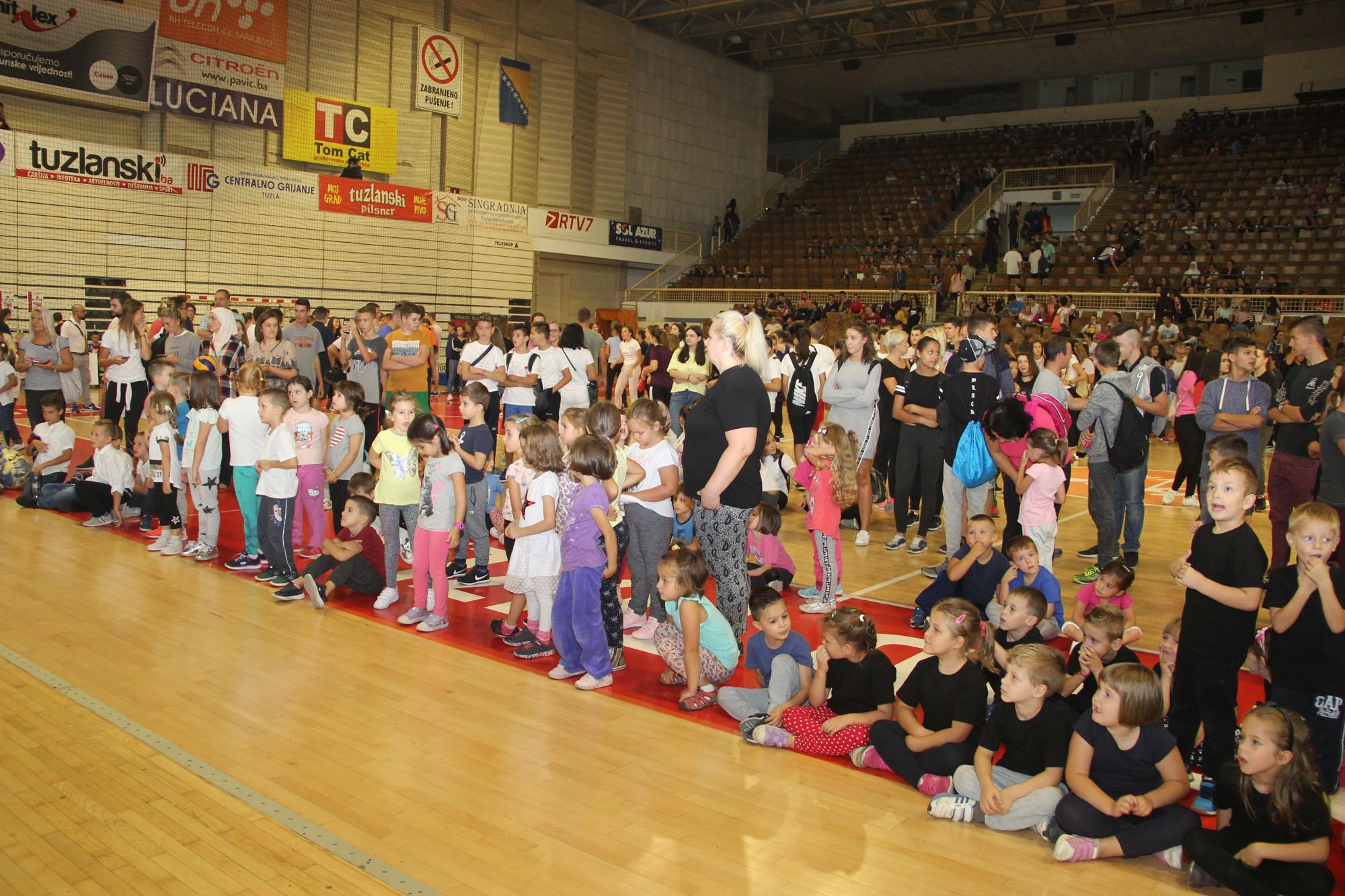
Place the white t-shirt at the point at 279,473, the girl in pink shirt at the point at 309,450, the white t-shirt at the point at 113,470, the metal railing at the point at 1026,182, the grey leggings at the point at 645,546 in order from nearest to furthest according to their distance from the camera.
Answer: the grey leggings at the point at 645,546 → the white t-shirt at the point at 279,473 → the girl in pink shirt at the point at 309,450 → the white t-shirt at the point at 113,470 → the metal railing at the point at 1026,182

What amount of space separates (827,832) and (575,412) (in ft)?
8.97

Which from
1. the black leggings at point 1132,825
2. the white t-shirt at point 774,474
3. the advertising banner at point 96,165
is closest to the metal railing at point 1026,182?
the advertising banner at point 96,165

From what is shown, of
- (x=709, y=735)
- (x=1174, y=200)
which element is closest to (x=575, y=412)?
(x=709, y=735)

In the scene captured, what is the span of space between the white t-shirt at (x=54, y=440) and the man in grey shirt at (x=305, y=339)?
205 centimetres

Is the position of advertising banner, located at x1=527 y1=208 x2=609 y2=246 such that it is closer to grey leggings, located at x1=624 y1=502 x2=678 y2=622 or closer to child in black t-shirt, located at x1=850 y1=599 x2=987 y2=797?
grey leggings, located at x1=624 y1=502 x2=678 y2=622

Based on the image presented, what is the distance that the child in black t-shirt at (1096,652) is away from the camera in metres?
4.02

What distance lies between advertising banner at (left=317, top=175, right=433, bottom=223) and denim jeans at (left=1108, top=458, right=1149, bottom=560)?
16.9m

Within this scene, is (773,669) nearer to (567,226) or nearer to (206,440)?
(206,440)

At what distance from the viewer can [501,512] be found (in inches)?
252

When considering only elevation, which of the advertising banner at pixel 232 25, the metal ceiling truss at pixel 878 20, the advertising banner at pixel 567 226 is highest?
the metal ceiling truss at pixel 878 20

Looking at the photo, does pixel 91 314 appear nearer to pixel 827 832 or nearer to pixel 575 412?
pixel 575 412

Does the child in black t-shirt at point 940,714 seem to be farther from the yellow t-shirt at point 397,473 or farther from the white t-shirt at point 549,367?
the white t-shirt at point 549,367

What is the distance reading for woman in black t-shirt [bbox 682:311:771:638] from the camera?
4152 millimetres

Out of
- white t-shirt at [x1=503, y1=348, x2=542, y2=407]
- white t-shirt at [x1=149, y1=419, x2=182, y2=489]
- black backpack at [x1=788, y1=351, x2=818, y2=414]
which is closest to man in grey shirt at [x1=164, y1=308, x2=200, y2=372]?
white t-shirt at [x1=149, y1=419, x2=182, y2=489]
